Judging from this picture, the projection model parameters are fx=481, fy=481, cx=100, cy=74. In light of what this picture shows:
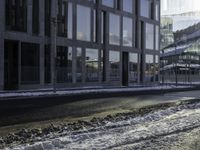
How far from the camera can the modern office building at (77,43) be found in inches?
1644

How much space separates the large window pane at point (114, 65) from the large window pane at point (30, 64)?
15.1 m

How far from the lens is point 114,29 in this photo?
58281 mm

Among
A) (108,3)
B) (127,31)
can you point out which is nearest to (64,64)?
(108,3)

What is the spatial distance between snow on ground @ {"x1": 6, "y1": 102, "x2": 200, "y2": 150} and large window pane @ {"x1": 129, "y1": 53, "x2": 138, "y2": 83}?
47.4 metres

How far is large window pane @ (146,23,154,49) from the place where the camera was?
68.2 m

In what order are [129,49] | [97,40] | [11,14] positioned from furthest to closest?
[129,49]
[97,40]
[11,14]

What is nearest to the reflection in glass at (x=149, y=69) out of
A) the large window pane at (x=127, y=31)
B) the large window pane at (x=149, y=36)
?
the large window pane at (x=149, y=36)

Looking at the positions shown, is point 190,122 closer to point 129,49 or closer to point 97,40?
point 97,40

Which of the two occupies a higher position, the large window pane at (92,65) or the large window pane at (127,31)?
the large window pane at (127,31)

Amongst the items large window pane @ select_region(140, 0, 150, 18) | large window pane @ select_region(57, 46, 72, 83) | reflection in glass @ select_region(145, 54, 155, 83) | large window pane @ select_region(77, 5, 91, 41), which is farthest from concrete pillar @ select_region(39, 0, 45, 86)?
reflection in glass @ select_region(145, 54, 155, 83)

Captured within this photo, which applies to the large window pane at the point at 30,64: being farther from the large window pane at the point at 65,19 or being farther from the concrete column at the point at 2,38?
the large window pane at the point at 65,19

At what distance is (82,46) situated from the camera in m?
50.7

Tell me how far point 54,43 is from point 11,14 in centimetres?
502

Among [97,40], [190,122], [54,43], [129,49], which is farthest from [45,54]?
[190,122]
